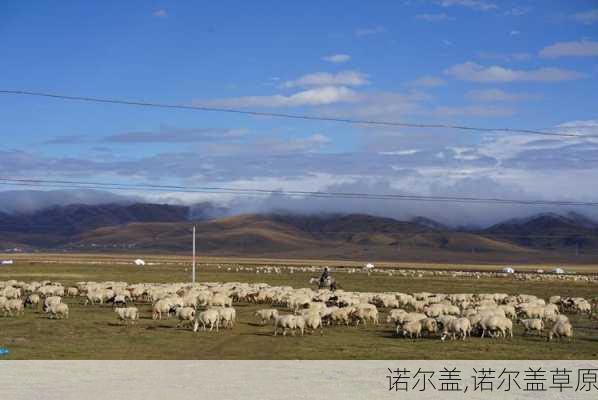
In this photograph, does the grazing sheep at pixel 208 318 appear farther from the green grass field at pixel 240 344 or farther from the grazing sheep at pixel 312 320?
the grazing sheep at pixel 312 320

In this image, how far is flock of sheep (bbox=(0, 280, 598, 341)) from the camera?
2720 cm

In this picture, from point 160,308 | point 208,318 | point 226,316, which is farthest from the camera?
point 160,308

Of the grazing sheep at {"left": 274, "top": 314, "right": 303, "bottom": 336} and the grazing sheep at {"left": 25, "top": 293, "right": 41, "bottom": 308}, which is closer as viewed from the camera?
the grazing sheep at {"left": 274, "top": 314, "right": 303, "bottom": 336}

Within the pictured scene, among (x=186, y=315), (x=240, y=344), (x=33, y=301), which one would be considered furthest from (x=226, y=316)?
(x=33, y=301)

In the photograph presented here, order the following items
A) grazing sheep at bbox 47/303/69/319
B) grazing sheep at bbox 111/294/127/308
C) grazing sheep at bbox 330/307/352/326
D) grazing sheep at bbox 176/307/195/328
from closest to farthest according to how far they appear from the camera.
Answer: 1. grazing sheep at bbox 176/307/195/328
2. grazing sheep at bbox 330/307/352/326
3. grazing sheep at bbox 47/303/69/319
4. grazing sheep at bbox 111/294/127/308

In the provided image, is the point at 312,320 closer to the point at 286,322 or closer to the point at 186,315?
the point at 286,322

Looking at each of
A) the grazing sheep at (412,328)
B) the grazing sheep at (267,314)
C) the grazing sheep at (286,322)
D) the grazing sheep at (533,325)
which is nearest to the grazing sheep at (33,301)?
the grazing sheep at (267,314)

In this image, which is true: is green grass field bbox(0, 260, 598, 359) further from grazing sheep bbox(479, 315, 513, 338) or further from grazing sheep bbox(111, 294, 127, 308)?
grazing sheep bbox(111, 294, 127, 308)

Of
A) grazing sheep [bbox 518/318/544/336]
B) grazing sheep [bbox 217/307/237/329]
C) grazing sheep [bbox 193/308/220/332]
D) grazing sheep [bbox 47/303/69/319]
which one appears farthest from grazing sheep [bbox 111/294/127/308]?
grazing sheep [bbox 518/318/544/336]

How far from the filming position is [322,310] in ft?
103

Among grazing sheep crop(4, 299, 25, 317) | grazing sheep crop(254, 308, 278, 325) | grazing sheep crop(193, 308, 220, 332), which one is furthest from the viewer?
grazing sheep crop(4, 299, 25, 317)

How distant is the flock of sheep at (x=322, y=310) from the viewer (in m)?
27.2

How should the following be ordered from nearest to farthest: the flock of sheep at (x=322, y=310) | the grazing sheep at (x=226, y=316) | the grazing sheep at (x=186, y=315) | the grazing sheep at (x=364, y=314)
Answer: the flock of sheep at (x=322, y=310), the grazing sheep at (x=226, y=316), the grazing sheep at (x=186, y=315), the grazing sheep at (x=364, y=314)
